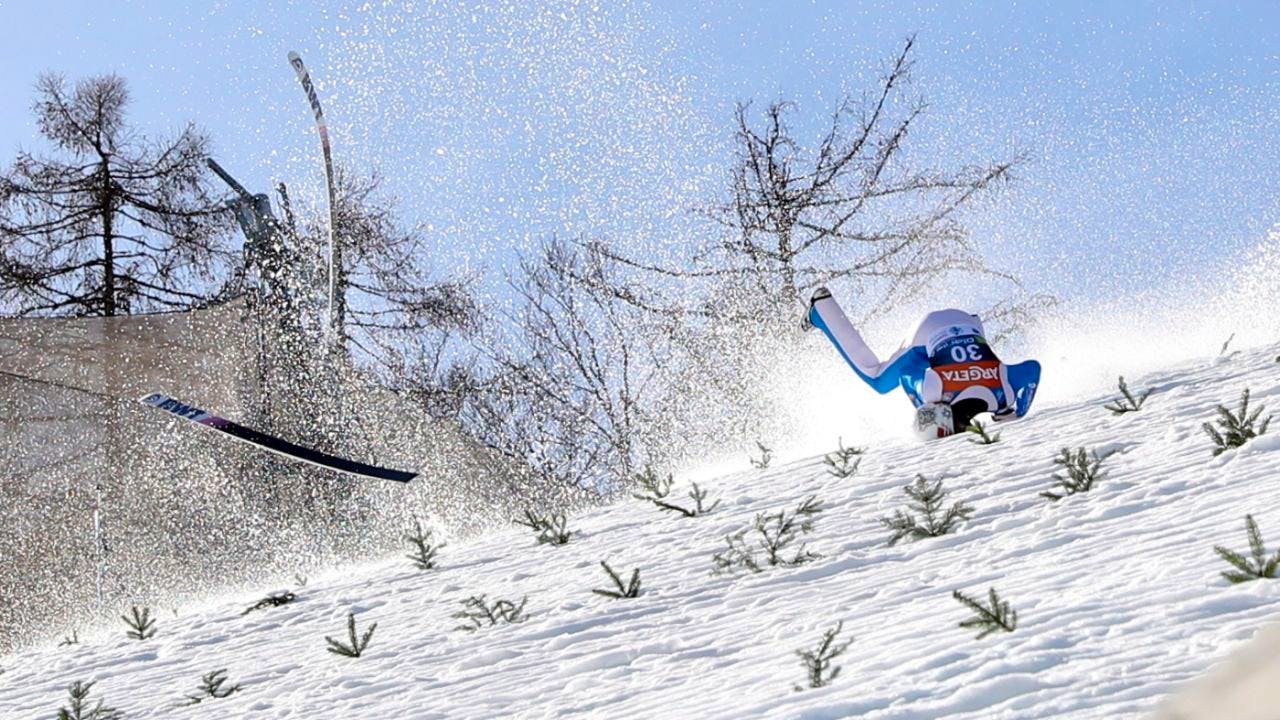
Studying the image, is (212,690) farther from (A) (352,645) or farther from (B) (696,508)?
(B) (696,508)

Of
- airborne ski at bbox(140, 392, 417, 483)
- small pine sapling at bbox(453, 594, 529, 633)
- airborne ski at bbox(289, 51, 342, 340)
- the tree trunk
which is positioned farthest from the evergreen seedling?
the tree trunk

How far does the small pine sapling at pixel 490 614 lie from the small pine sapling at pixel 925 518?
1.26 m

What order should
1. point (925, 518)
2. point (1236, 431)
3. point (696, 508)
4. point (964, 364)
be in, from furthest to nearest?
point (964, 364), point (696, 508), point (1236, 431), point (925, 518)

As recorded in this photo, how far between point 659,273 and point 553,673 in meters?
16.6

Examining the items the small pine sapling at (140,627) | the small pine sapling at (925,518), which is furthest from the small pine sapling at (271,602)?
the small pine sapling at (925,518)

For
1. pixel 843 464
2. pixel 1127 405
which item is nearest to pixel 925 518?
pixel 843 464

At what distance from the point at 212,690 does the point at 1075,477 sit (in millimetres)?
2933

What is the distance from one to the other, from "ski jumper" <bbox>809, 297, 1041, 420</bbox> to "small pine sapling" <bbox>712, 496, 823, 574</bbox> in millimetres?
2236

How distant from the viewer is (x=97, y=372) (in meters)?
17.8

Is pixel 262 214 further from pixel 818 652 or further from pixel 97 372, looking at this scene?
pixel 818 652

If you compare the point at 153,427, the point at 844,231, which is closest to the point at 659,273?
the point at 844,231

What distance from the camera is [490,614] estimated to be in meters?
4.39

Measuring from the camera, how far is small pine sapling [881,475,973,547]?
4.04 m

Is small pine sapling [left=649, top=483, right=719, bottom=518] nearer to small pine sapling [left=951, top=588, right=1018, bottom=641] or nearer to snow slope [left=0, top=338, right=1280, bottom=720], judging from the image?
snow slope [left=0, top=338, right=1280, bottom=720]
